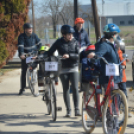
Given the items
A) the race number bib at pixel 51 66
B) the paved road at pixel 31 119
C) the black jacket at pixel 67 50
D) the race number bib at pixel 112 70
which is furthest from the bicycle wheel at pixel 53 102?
the race number bib at pixel 112 70

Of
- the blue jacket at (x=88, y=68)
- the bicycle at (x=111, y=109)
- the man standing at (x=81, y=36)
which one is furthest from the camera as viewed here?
the man standing at (x=81, y=36)

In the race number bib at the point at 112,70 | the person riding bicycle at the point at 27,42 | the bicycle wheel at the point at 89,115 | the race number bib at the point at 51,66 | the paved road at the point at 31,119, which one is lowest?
the paved road at the point at 31,119

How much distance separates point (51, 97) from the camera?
235 inches

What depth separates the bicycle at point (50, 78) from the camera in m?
5.72

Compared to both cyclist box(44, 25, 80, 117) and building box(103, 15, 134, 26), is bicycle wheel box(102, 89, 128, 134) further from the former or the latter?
building box(103, 15, 134, 26)

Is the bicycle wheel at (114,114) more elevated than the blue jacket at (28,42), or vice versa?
the blue jacket at (28,42)

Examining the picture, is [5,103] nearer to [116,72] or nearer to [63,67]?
[63,67]

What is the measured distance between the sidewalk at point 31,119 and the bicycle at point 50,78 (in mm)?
256

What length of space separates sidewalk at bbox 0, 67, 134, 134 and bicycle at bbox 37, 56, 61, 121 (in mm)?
256

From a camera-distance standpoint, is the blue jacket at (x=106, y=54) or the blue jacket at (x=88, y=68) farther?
the blue jacket at (x=88, y=68)

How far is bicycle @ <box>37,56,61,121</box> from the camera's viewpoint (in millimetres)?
5723

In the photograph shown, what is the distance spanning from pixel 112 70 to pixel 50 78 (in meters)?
1.87

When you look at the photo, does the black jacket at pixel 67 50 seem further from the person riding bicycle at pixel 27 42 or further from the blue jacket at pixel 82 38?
the person riding bicycle at pixel 27 42

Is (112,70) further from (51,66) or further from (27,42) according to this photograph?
(27,42)
